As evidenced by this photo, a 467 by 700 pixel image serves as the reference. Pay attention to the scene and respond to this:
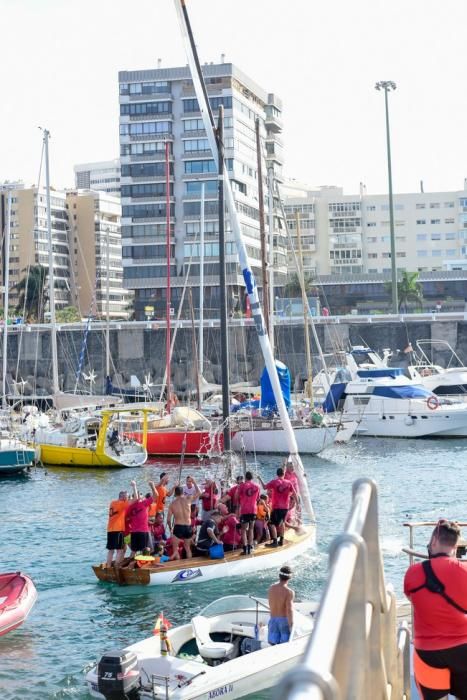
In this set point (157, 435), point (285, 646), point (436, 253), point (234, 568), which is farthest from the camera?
point (436, 253)

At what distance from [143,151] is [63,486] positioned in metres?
59.6

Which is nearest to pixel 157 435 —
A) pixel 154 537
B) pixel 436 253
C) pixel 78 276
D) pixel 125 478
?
pixel 125 478

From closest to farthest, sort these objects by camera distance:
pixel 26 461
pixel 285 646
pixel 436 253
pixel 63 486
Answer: pixel 285 646, pixel 63 486, pixel 26 461, pixel 436 253

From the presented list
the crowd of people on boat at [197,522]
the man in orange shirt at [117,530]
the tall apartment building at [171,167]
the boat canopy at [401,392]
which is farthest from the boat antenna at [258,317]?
the tall apartment building at [171,167]

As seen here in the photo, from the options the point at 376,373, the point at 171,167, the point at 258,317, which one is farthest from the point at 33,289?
the point at 258,317

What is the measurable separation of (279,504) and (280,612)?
6941 mm

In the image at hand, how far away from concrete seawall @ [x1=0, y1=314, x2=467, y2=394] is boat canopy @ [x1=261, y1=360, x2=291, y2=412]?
1008 inches

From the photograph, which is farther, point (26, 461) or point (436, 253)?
point (436, 253)

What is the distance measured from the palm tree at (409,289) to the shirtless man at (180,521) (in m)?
82.1

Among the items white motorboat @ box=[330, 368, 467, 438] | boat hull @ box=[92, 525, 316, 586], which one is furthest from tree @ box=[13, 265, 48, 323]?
boat hull @ box=[92, 525, 316, 586]

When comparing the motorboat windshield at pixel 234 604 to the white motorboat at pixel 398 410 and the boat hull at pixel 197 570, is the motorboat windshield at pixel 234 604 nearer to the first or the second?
the boat hull at pixel 197 570

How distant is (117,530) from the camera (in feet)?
59.5

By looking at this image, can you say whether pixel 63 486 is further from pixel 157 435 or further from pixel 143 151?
pixel 143 151

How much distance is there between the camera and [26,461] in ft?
123
